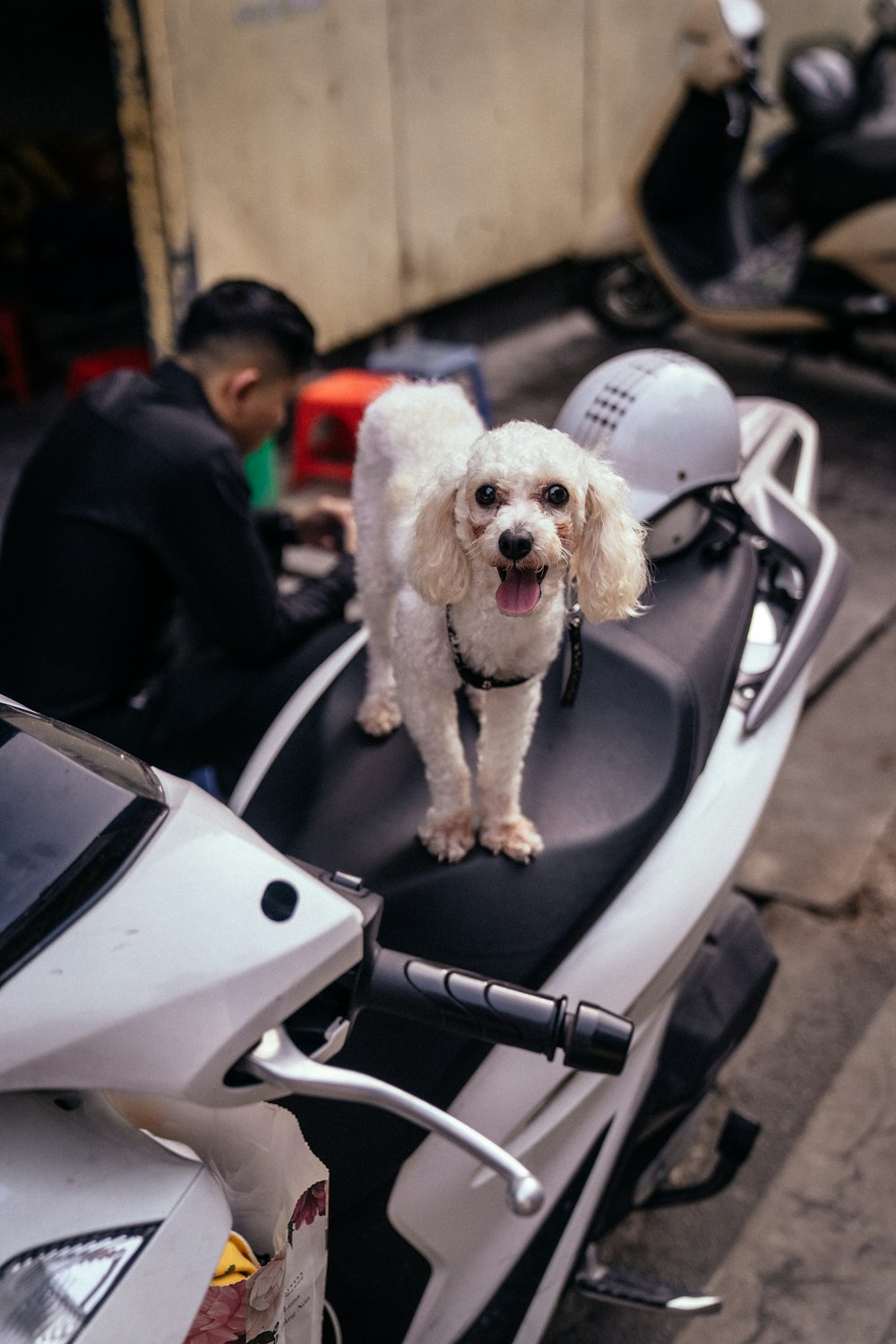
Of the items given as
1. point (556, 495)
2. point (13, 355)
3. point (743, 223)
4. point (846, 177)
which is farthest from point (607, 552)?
point (743, 223)

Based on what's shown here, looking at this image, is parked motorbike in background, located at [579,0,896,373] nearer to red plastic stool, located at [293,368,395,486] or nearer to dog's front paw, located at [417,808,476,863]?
red plastic stool, located at [293,368,395,486]

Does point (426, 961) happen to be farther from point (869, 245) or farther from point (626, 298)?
point (626, 298)

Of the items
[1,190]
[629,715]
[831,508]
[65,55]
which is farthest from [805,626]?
[65,55]

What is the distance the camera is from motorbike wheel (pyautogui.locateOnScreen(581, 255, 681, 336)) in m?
5.21

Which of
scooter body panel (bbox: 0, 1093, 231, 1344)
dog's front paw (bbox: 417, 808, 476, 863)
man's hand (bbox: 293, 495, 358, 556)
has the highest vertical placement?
scooter body panel (bbox: 0, 1093, 231, 1344)

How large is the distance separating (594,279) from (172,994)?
4.97 meters

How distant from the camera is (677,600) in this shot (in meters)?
1.72

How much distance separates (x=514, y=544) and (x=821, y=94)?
5050mm

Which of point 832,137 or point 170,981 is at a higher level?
point 170,981

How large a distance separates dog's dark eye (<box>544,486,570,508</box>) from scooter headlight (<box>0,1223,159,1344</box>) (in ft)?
2.13

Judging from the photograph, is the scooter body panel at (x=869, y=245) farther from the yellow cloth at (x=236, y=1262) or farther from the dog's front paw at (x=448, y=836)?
the yellow cloth at (x=236, y=1262)

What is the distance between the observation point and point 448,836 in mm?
1345

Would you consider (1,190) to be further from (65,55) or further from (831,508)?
(831,508)

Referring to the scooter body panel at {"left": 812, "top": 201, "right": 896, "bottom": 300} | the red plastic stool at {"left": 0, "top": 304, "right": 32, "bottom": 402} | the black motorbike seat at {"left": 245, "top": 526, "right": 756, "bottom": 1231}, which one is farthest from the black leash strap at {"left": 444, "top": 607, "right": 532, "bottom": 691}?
the red plastic stool at {"left": 0, "top": 304, "right": 32, "bottom": 402}
